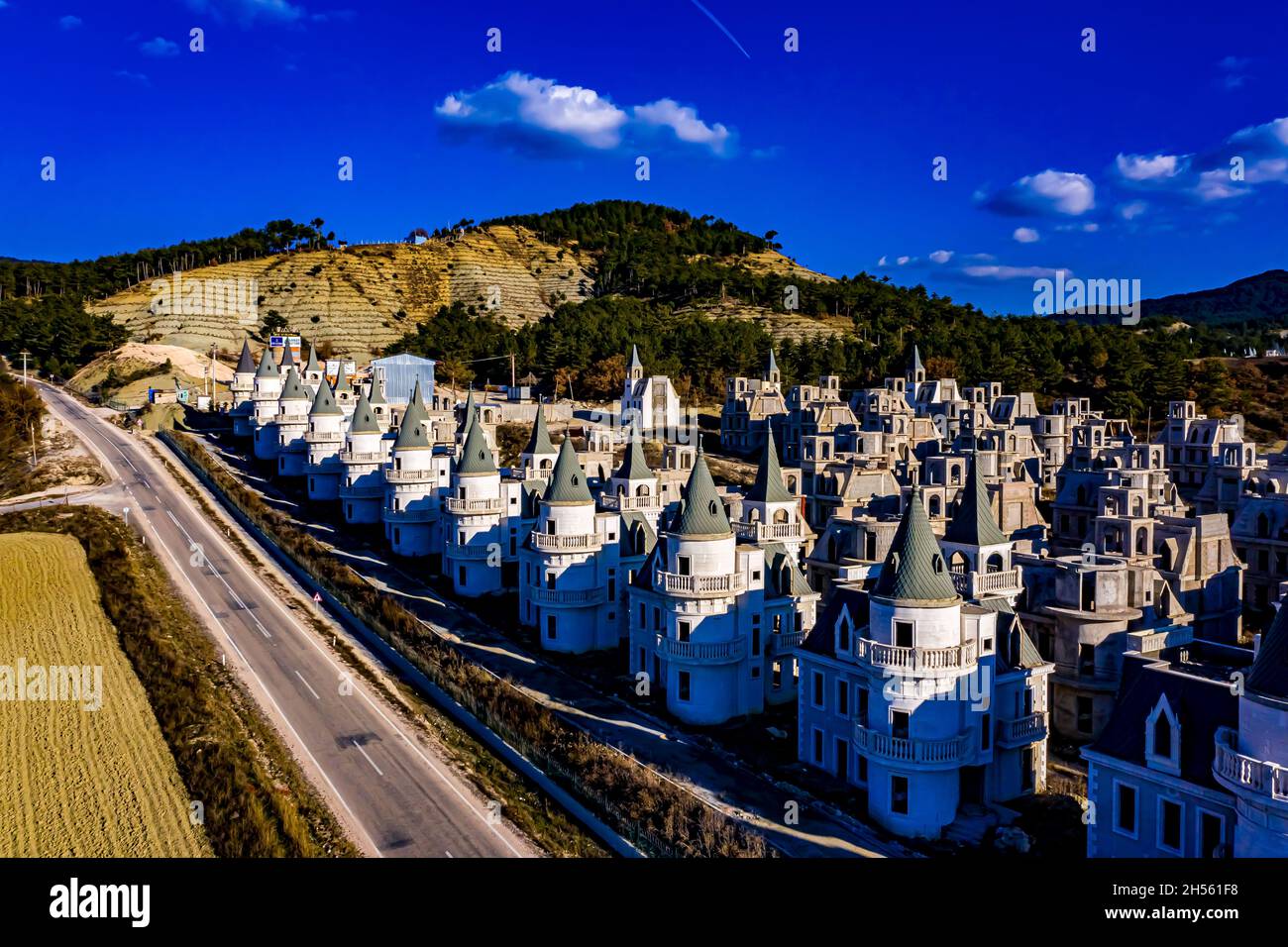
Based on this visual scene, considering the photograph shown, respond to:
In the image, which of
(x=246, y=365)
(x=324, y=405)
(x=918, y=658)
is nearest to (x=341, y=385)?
(x=324, y=405)

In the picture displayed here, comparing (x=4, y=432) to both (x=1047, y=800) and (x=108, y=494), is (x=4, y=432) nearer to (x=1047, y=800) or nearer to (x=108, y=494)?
(x=108, y=494)

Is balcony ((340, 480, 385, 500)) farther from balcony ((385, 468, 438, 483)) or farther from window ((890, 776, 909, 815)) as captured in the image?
window ((890, 776, 909, 815))

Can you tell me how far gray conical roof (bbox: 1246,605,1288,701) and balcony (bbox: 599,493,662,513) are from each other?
134 feet

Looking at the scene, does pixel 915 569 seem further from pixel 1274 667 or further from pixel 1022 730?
pixel 1274 667

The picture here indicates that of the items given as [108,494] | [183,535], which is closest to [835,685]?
[183,535]

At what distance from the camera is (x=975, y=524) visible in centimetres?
4938

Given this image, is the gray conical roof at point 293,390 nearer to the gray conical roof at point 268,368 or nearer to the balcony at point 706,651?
the gray conical roof at point 268,368

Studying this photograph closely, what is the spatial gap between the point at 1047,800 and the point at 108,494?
76.8m

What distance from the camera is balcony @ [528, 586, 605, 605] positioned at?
56.5 metres

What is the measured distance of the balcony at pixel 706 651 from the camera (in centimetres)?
4616

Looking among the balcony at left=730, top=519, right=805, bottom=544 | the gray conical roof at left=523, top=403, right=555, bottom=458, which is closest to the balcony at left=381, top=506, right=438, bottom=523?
the gray conical roof at left=523, top=403, right=555, bottom=458

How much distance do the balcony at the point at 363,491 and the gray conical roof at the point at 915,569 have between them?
55.0 metres

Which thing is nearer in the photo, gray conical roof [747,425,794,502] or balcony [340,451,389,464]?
gray conical roof [747,425,794,502]

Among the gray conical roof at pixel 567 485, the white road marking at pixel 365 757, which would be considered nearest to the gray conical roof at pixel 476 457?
the gray conical roof at pixel 567 485
